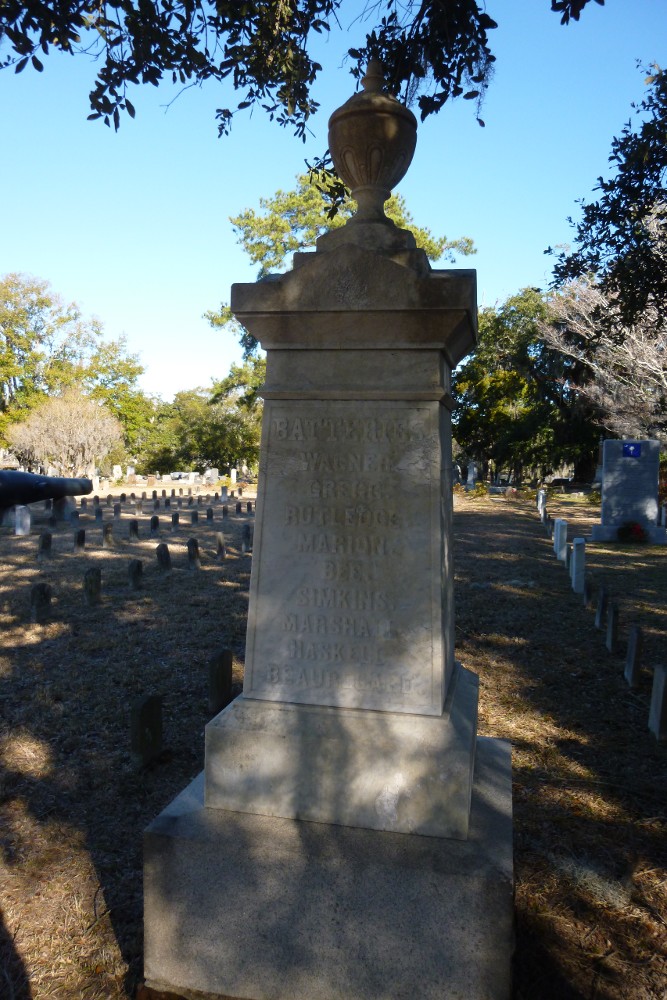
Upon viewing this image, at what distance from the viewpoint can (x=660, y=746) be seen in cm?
507

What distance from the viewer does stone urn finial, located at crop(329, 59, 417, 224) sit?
2713 millimetres

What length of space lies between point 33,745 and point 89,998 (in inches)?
102

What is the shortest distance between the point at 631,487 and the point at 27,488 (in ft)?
50.0

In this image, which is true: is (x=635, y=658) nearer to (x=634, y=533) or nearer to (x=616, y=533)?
(x=634, y=533)

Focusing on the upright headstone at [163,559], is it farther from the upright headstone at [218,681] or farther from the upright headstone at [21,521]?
the upright headstone at [21,521]

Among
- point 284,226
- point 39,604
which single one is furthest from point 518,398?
point 39,604

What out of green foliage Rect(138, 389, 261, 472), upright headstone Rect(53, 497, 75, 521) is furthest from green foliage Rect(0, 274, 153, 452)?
upright headstone Rect(53, 497, 75, 521)

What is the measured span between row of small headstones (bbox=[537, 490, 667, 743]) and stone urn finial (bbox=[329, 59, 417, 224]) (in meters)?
4.05

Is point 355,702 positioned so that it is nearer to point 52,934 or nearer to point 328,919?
point 328,919

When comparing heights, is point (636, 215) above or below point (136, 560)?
above

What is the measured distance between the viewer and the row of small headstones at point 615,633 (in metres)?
5.16

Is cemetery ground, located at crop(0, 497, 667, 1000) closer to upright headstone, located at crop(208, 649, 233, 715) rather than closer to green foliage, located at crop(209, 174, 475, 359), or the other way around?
upright headstone, located at crop(208, 649, 233, 715)

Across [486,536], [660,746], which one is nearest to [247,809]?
[660,746]

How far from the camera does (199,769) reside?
4.67 metres
